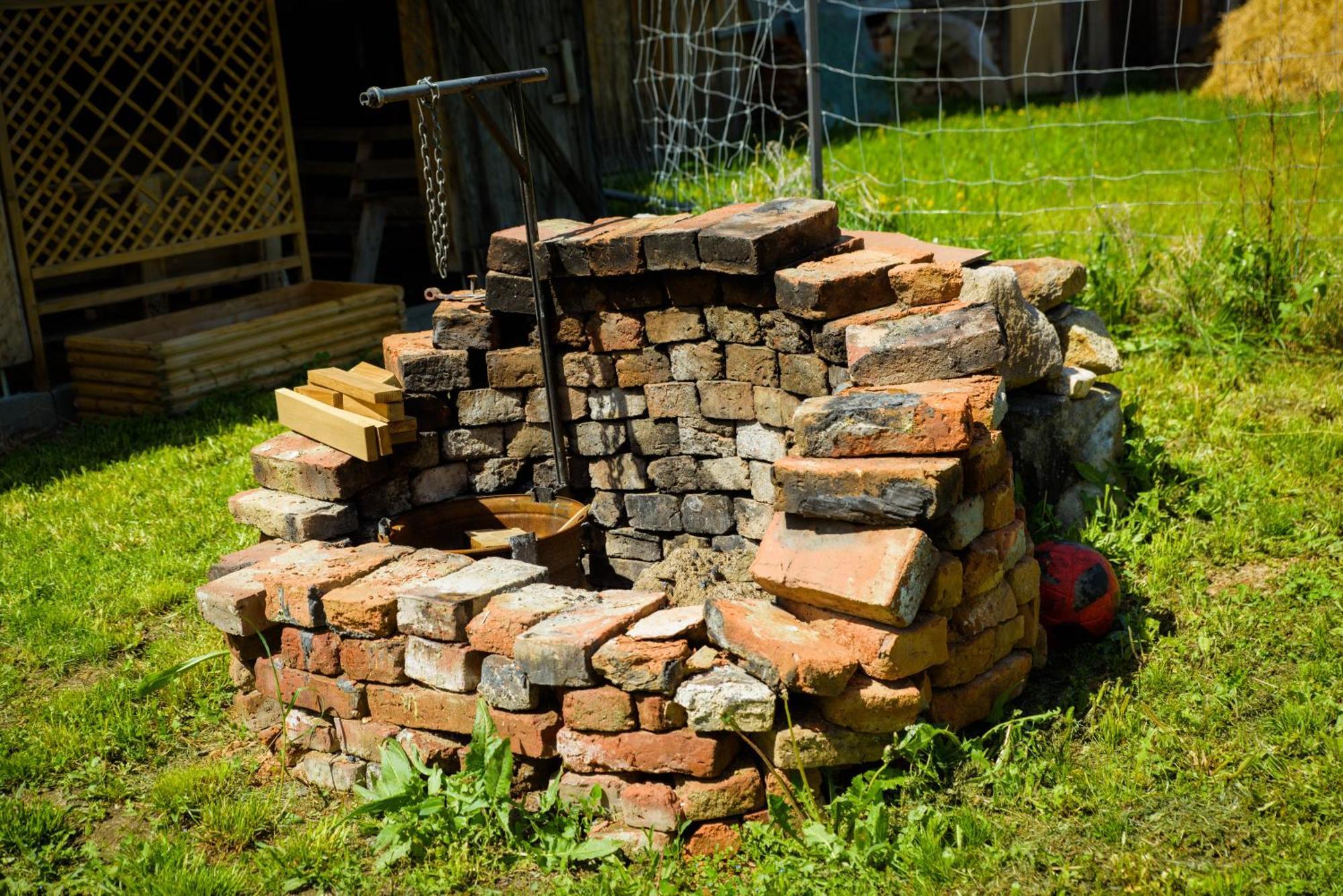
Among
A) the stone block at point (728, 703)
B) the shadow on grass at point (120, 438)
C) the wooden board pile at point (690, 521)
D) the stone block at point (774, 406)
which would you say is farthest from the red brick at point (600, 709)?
the shadow on grass at point (120, 438)

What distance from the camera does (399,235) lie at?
1057 centimetres

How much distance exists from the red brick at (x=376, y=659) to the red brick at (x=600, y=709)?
1.85 ft

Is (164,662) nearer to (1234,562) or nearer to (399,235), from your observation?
(1234,562)

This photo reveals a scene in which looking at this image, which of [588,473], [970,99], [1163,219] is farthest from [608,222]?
[970,99]

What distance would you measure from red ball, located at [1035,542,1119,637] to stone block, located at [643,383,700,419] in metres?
1.47

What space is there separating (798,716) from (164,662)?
8.10ft

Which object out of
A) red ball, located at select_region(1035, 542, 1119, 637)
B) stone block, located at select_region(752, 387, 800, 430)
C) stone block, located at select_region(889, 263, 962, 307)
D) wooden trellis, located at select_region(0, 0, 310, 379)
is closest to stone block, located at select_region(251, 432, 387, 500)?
stone block, located at select_region(752, 387, 800, 430)

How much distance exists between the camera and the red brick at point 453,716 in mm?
3561

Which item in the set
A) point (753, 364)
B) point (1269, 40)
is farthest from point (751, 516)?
point (1269, 40)

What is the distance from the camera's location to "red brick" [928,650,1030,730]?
3.56m

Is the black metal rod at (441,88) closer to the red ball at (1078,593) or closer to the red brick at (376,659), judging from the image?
the red brick at (376,659)

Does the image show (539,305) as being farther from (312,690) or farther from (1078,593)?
(1078,593)

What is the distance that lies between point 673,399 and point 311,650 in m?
1.72

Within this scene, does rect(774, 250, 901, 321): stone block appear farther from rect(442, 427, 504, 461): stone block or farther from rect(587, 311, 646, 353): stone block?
rect(442, 427, 504, 461): stone block
